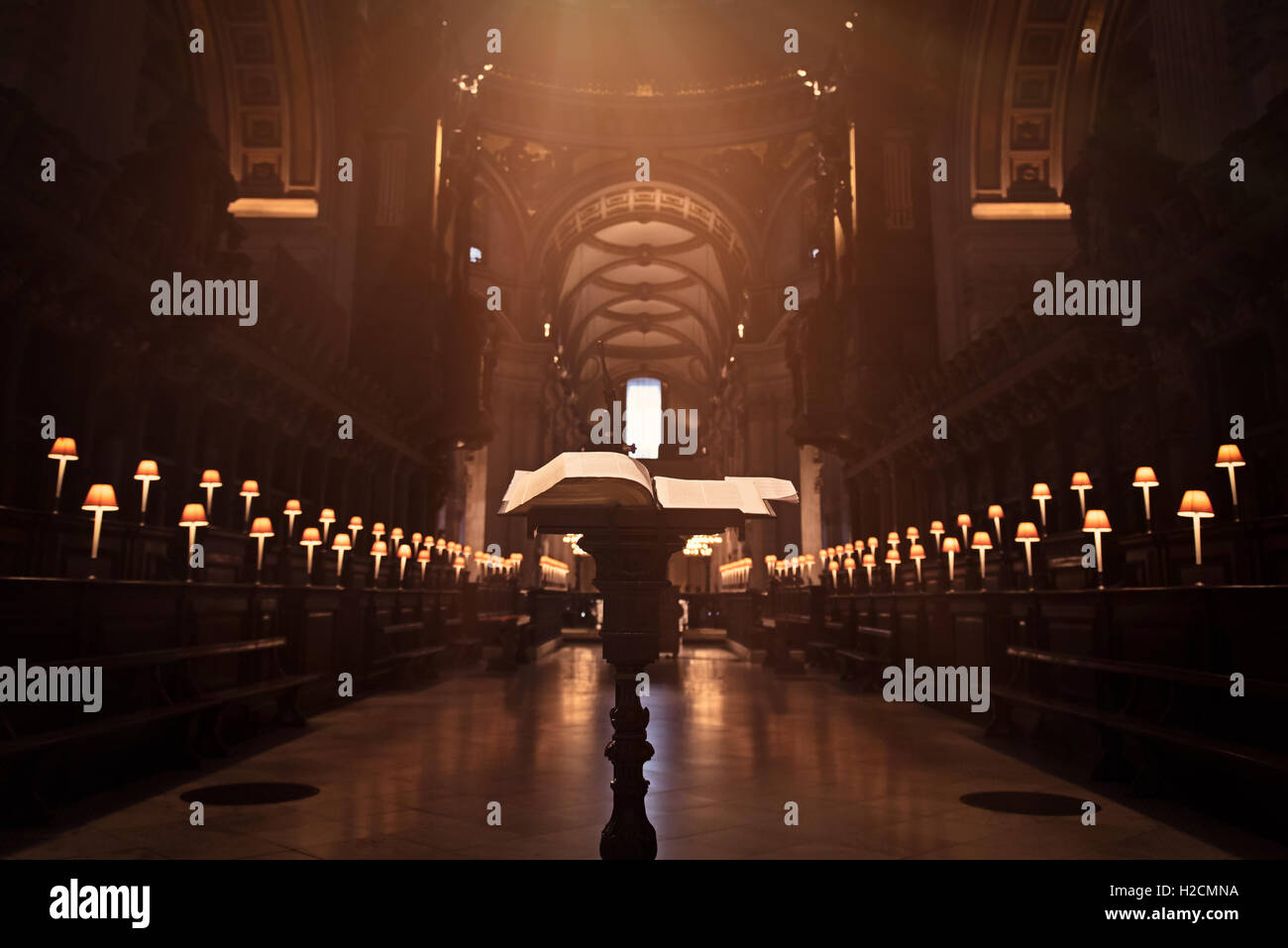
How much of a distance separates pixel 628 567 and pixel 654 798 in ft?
5.52

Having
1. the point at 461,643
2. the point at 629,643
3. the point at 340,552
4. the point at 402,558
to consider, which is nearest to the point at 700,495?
the point at 629,643

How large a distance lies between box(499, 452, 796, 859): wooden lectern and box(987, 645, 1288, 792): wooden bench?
228 centimetres

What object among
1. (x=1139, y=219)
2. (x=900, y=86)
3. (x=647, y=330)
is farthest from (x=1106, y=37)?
(x=647, y=330)

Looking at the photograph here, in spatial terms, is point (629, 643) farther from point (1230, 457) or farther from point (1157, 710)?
point (1230, 457)

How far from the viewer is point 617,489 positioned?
120 inches

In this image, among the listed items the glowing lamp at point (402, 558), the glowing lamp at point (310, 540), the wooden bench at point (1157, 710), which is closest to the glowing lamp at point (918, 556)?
the wooden bench at point (1157, 710)

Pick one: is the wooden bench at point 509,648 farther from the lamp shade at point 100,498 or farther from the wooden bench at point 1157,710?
the wooden bench at point 1157,710

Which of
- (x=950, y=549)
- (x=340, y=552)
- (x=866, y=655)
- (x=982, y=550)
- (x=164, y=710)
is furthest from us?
(x=866, y=655)

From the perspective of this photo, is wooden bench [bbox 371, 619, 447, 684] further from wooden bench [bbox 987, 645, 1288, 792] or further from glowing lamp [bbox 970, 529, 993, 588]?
wooden bench [bbox 987, 645, 1288, 792]

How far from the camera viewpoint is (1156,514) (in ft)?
24.6

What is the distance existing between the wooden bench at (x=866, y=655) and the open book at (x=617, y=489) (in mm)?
7468

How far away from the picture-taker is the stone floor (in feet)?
11.1
